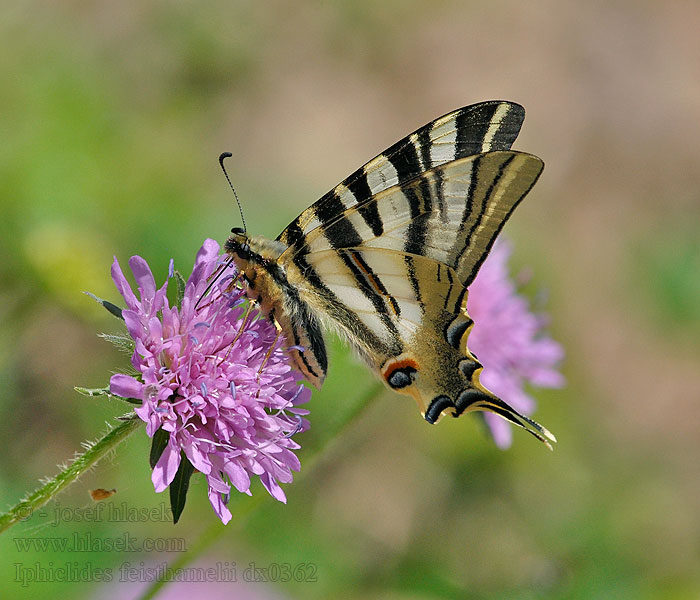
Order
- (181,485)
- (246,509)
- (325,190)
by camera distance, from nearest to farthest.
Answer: (181,485) → (246,509) → (325,190)

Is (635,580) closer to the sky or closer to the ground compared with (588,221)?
closer to the ground

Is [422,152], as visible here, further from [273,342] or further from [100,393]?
[100,393]

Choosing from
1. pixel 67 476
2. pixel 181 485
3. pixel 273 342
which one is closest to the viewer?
pixel 67 476

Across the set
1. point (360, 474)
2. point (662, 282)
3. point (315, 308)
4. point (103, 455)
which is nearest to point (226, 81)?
point (360, 474)

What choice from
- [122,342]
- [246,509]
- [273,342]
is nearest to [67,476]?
[122,342]

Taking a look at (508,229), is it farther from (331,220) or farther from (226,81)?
(331,220)

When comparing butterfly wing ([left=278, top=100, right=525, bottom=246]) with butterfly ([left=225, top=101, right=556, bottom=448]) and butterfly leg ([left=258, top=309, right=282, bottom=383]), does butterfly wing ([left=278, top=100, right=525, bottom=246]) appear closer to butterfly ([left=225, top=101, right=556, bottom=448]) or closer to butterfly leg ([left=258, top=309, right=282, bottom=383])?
butterfly ([left=225, top=101, right=556, bottom=448])
